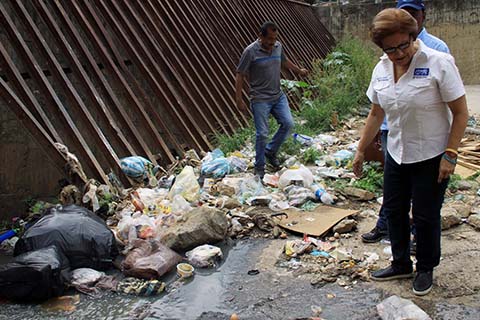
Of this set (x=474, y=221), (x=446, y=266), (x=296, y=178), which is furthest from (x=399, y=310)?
(x=296, y=178)

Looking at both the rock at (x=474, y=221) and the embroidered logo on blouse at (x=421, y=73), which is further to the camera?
the rock at (x=474, y=221)

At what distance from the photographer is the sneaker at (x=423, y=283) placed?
9.00 ft

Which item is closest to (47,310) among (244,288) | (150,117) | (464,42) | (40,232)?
(40,232)

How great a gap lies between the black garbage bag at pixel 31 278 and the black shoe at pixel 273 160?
2.77m

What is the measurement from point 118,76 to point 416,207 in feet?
12.8

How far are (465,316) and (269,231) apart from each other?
1.61 meters

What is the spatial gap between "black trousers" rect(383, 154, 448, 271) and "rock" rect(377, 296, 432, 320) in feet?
0.93

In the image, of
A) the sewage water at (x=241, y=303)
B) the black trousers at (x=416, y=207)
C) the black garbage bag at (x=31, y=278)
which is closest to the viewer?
the black trousers at (x=416, y=207)

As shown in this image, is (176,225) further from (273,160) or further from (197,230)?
(273,160)

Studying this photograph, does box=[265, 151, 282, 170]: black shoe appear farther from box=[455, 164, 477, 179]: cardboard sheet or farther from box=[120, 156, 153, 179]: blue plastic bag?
box=[455, 164, 477, 179]: cardboard sheet

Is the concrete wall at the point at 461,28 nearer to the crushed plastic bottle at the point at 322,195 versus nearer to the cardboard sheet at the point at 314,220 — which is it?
the crushed plastic bottle at the point at 322,195

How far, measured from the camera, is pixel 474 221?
3691 millimetres

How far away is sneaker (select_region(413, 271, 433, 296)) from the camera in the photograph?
274 cm

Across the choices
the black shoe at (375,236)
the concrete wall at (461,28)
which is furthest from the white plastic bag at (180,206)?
the concrete wall at (461,28)
